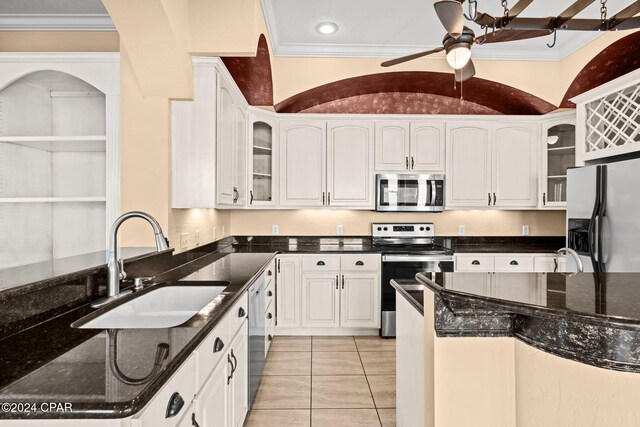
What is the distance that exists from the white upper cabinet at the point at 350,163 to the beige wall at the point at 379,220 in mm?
382

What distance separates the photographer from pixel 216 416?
160 centimetres

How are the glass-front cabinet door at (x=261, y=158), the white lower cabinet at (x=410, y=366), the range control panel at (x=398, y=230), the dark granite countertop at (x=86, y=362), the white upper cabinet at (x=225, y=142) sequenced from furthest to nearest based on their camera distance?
the range control panel at (x=398, y=230)
the glass-front cabinet door at (x=261, y=158)
the white upper cabinet at (x=225, y=142)
the white lower cabinet at (x=410, y=366)
the dark granite countertop at (x=86, y=362)

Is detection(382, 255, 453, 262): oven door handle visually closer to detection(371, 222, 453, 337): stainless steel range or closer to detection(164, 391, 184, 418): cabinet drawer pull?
detection(371, 222, 453, 337): stainless steel range

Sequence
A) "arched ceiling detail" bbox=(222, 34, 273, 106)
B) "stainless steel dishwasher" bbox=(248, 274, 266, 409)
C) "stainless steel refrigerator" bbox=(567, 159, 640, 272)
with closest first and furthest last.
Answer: "stainless steel dishwasher" bbox=(248, 274, 266, 409)
"stainless steel refrigerator" bbox=(567, 159, 640, 272)
"arched ceiling detail" bbox=(222, 34, 273, 106)

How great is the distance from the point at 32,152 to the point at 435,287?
10.2ft

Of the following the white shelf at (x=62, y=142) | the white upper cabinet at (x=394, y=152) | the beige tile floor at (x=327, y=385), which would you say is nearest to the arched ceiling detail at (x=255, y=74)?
the white shelf at (x=62, y=142)

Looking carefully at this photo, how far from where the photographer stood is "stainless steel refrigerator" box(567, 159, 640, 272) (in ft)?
8.86

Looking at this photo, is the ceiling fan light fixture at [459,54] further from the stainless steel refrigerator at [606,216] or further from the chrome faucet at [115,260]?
the chrome faucet at [115,260]

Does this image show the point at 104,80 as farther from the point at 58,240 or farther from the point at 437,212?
the point at 437,212

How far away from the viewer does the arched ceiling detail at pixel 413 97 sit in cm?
418

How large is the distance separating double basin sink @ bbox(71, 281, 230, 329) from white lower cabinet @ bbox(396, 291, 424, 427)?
36.0 inches

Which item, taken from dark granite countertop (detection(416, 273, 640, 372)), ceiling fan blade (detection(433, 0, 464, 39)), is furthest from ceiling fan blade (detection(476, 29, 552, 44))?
dark granite countertop (detection(416, 273, 640, 372))

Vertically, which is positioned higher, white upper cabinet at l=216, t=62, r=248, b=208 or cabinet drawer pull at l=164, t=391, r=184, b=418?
white upper cabinet at l=216, t=62, r=248, b=208

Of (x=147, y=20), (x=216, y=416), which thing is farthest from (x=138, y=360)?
(x=147, y=20)
